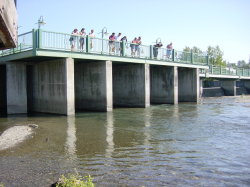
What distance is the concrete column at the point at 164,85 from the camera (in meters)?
26.4

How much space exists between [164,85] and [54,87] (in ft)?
41.2

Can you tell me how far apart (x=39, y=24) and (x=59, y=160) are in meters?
11.8

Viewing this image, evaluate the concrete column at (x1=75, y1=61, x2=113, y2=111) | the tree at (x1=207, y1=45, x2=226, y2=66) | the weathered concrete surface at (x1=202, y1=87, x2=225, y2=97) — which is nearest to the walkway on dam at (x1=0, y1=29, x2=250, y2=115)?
the concrete column at (x1=75, y1=61, x2=113, y2=111)

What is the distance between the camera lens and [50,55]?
15.8 metres

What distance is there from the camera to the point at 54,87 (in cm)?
1775

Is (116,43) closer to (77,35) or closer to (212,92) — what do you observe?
(77,35)

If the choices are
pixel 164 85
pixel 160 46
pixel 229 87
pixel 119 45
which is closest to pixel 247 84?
pixel 229 87

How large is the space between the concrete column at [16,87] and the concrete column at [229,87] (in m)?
37.7

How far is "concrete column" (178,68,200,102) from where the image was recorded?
29.3m

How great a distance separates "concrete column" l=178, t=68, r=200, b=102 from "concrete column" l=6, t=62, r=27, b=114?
1732 centimetres

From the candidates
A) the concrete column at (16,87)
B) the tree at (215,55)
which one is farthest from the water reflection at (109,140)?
the tree at (215,55)

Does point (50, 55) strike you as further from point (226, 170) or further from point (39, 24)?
point (226, 170)

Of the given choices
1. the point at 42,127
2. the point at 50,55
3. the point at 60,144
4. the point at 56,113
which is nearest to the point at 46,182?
the point at 60,144

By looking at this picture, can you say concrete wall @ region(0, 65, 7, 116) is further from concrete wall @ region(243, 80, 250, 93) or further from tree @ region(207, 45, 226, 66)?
tree @ region(207, 45, 226, 66)
